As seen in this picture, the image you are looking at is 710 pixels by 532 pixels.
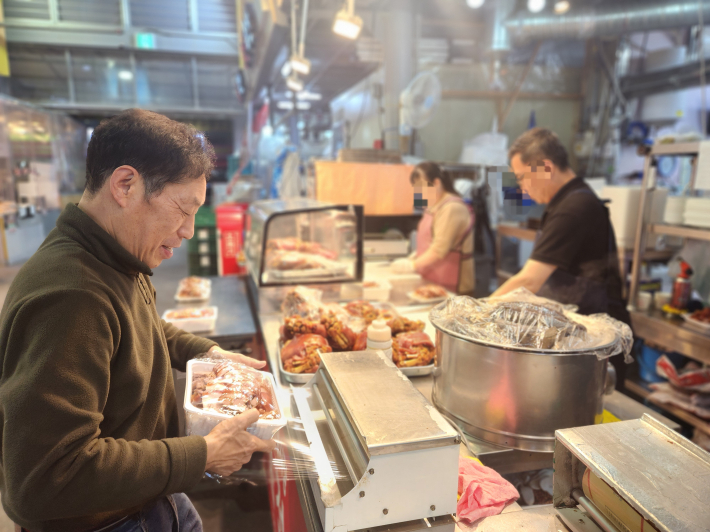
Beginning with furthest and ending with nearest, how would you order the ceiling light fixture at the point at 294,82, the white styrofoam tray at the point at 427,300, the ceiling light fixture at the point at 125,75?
A: the ceiling light fixture at the point at 125,75, the ceiling light fixture at the point at 294,82, the white styrofoam tray at the point at 427,300

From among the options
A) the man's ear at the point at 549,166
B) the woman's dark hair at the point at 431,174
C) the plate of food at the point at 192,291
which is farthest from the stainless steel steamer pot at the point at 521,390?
the woman's dark hair at the point at 431,174

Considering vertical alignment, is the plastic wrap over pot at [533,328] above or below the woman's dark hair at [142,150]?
below

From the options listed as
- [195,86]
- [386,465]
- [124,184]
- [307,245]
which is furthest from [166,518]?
[195,86]

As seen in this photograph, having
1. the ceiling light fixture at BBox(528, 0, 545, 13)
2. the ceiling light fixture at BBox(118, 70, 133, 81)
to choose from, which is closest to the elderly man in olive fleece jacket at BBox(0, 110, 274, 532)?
the ceiling light fixture at BBox(528, 0, 545, 13)

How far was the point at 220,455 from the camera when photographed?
1.06 m

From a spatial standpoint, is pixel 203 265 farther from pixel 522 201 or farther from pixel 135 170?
pixel 135 170

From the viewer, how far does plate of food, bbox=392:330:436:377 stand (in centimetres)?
192

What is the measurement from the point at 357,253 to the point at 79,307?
2106 millimetres

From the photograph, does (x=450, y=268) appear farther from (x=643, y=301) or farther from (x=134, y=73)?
(x=134, y=73)

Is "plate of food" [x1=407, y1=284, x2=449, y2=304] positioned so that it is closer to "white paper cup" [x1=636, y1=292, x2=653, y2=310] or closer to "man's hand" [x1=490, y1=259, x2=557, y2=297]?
"man's hand" [x1=490, y1=259, x2=557, y2=297]

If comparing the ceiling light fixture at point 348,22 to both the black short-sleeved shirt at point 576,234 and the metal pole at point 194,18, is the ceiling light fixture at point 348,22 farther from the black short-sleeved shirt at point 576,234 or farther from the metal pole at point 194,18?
the metal pole at point 194,18

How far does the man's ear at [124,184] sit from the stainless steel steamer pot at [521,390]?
3.25 feet

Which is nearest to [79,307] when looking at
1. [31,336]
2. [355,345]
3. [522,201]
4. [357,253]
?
[31,336]

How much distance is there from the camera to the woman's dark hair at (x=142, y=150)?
3.36 ft
